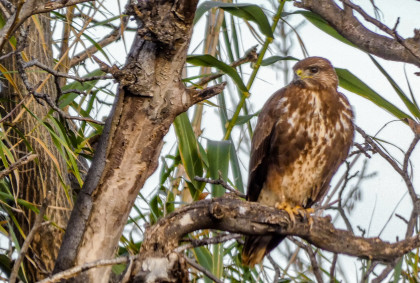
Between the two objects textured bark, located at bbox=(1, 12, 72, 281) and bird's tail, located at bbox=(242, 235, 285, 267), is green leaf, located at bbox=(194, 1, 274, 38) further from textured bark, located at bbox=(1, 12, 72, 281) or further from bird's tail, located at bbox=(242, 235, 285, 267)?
bird's tail, located at bbox=(242, 235, 285, 267)

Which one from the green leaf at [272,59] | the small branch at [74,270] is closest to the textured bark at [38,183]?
the small branch at [74,270]

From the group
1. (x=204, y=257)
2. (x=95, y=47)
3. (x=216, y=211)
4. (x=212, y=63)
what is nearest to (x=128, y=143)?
(x=216, y=211)

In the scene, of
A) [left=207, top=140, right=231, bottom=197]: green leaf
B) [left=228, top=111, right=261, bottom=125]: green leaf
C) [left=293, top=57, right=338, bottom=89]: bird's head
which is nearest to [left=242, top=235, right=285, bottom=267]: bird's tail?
[left=207, top=140, right=231, bottom=197]: green leaf

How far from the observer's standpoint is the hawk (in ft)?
11.1

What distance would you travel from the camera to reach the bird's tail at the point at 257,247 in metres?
3.20

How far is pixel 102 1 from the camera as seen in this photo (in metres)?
3.01

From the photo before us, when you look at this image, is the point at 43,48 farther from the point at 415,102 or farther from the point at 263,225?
the point at 415,102

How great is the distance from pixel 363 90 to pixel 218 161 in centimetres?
82

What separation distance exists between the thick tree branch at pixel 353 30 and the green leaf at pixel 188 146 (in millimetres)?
Answer: 755

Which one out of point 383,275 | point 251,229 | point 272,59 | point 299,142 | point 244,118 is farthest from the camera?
point 299,142

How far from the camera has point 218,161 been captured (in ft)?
9.64

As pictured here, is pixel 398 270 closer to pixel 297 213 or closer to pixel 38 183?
pixel 297 213

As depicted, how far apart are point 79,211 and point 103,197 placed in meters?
0.09

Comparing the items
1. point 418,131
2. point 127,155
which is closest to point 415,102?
point 418,131
